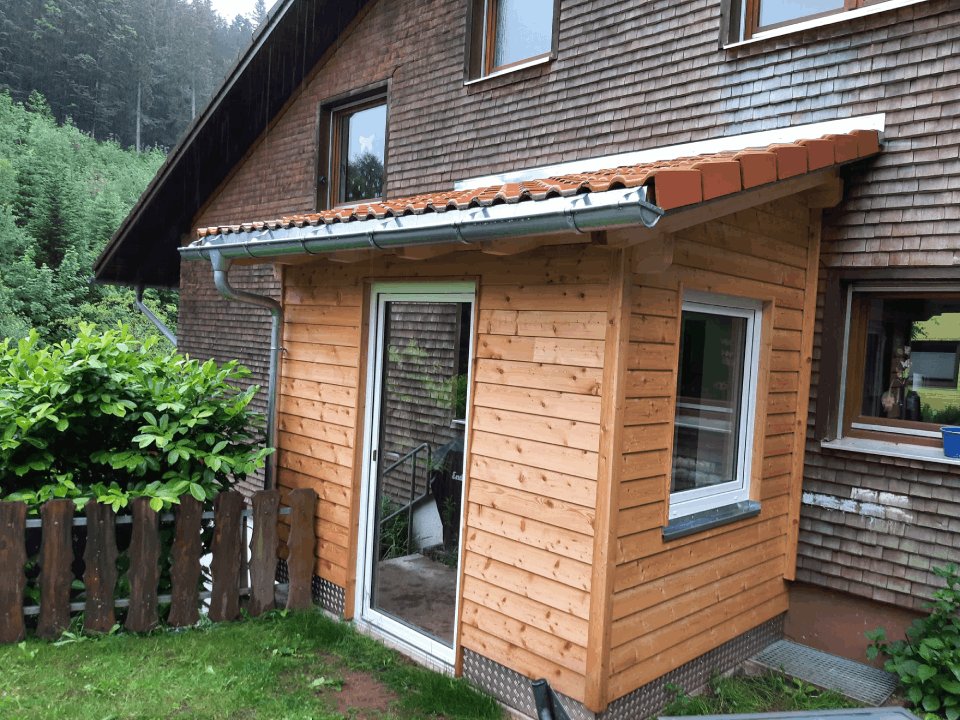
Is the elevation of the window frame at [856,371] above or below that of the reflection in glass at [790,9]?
→ below

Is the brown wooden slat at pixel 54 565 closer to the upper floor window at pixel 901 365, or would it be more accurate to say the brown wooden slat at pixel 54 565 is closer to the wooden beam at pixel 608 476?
the wooden beam at pixel 608 476

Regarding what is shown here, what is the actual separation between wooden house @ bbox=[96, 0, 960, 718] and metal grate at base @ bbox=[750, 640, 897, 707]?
6.3 inches

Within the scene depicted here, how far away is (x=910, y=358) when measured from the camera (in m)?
4.65

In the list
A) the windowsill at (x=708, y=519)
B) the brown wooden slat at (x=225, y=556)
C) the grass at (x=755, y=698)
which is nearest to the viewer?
the windowsill at (x=708, y=519)

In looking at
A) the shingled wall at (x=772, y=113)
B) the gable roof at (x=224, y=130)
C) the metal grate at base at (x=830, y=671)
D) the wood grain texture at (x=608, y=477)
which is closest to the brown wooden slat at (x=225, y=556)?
the wood grain texture at (x=608, y=477)

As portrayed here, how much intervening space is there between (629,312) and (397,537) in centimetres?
249

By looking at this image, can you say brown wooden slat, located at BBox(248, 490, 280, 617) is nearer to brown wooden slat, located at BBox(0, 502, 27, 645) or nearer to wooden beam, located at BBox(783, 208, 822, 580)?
brown wooden slat, located at BBox(0, 502, 27, 645)

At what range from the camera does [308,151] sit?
9.25 m

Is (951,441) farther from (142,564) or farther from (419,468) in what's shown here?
(142,564)

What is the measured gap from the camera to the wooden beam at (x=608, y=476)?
3418mm

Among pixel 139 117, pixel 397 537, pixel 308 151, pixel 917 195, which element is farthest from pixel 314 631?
pixel 139 117

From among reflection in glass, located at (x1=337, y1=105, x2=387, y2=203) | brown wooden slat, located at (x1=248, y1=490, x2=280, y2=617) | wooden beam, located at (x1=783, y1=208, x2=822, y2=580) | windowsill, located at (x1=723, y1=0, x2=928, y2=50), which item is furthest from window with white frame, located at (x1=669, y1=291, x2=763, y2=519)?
reflection in glass, located at (x1=337, y1=105, x2=387, y2=203)

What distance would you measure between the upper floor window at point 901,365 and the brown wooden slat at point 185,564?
4.39 metres

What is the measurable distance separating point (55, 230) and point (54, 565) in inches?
1050
